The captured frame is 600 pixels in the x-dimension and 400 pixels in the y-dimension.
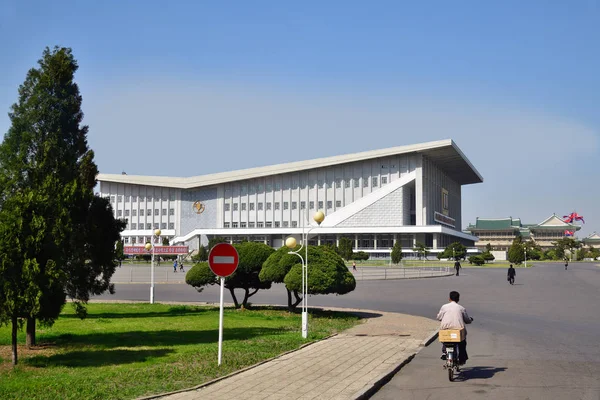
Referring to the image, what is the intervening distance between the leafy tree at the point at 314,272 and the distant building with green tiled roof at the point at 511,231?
129 metres

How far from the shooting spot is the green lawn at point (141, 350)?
8.45m

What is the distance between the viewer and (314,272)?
1752cm

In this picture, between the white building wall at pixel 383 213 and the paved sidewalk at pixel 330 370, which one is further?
the white building wall at pixel 383 213

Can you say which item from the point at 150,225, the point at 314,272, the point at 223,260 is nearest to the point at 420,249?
the point at 150,225

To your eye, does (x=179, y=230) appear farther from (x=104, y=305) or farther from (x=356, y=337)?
(x=356, y=337)

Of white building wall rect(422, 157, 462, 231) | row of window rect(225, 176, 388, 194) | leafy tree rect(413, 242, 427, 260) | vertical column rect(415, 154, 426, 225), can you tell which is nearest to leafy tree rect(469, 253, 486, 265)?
leafy tree rect(413, 242, 427, 260)

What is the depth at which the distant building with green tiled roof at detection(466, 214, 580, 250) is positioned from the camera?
139750 millimetres

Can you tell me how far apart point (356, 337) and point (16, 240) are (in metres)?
7.36

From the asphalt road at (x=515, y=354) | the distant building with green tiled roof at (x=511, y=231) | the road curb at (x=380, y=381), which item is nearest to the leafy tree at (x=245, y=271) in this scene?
the asphalt road at (x=515, y=354)

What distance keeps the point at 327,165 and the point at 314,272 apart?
266ft

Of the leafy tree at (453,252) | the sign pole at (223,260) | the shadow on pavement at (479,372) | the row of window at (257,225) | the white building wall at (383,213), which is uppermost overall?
the white building wall at (383,213)

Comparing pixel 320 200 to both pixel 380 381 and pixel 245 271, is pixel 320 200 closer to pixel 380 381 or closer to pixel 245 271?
pixel 245 271

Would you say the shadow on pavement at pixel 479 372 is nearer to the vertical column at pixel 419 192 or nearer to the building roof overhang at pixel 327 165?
the building roof overhang at pixel 327 165

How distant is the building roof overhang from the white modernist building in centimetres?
16
